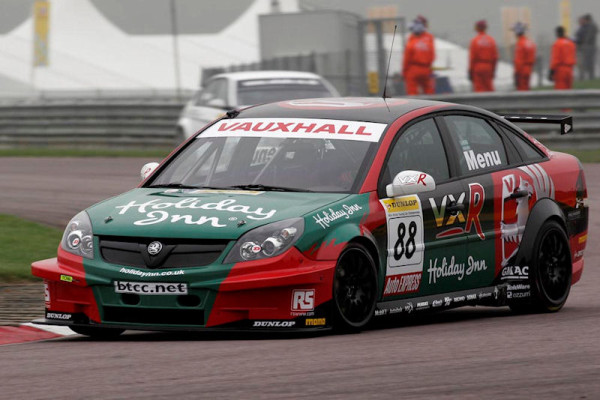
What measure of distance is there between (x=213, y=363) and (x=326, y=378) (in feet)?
2.24

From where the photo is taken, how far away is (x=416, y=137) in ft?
28.9

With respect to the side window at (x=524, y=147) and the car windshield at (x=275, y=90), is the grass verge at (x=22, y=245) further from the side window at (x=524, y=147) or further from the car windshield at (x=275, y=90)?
the car windshield at (x=275, y=90)

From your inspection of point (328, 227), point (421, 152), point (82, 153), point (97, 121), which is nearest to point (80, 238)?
point (328, 227)

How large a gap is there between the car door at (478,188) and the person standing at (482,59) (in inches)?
689

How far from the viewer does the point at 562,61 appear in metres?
27.2

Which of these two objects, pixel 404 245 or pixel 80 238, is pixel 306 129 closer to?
pixel 404 245

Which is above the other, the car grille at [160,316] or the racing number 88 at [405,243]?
the racing number 88 at [405,243]

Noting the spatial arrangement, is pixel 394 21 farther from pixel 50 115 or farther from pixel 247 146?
pixel 247 146

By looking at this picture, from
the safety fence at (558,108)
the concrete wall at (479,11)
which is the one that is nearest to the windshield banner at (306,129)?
the safety fence at (558,108)

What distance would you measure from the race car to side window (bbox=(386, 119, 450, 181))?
10 millimetres

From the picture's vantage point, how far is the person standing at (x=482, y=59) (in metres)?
26.7

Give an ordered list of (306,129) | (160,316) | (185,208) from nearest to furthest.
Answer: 1. (160,316)
2. (185,208)
3. (306,129)

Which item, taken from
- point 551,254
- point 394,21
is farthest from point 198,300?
point 394,21

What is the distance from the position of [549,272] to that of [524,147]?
2.93 ft
